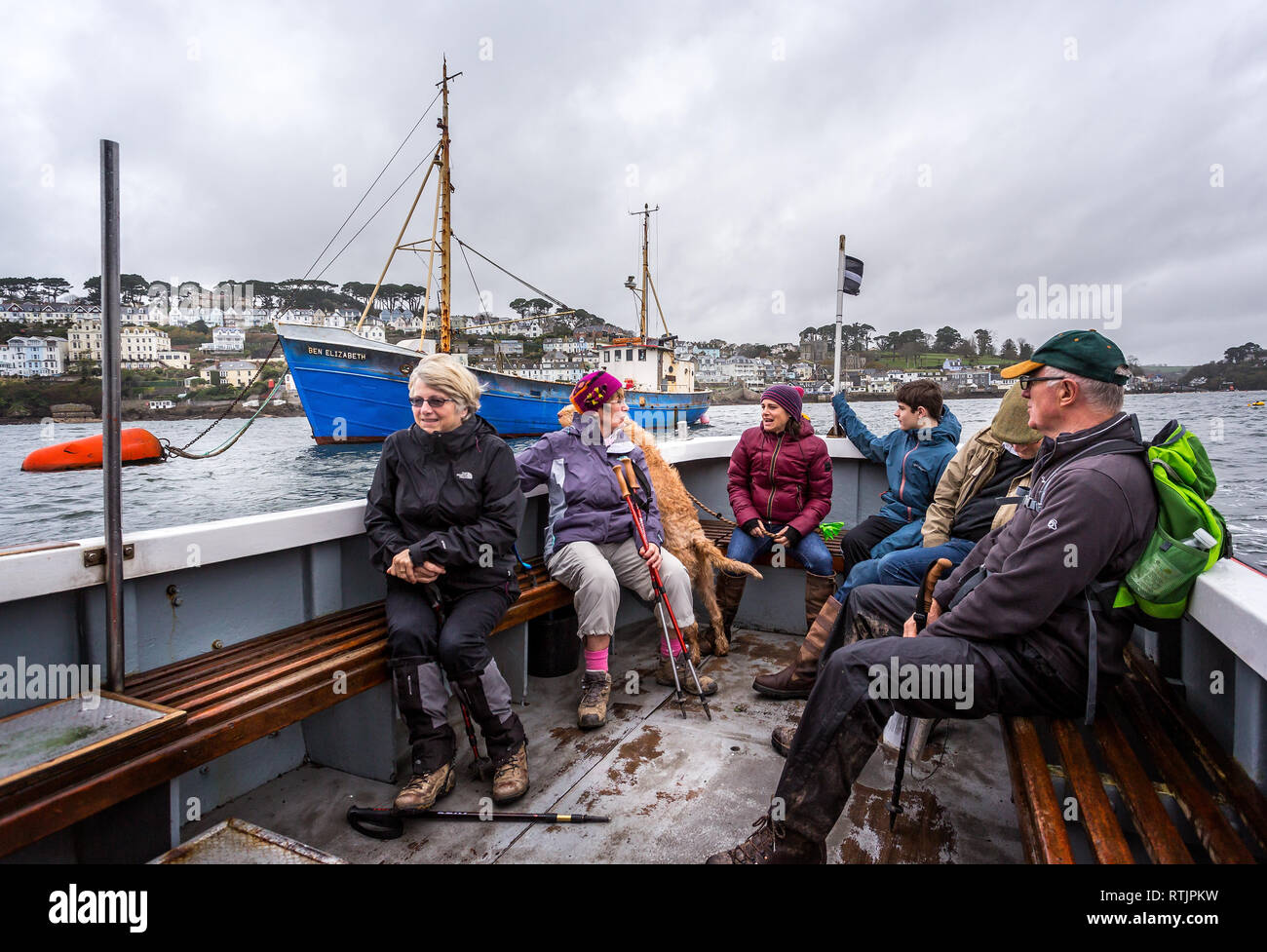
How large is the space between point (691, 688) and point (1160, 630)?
1.72 metres

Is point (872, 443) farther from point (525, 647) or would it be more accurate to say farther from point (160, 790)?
point (160, 790)

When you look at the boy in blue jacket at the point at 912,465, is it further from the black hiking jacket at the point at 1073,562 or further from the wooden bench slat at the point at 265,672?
the wooden bench slat at the point at 265,672

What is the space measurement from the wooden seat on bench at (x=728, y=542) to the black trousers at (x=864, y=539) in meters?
0.08

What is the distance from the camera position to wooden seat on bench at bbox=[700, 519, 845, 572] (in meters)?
3.68

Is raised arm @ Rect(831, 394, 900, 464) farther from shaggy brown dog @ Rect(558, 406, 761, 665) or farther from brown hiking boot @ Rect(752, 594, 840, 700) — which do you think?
brown hiking boot @ Rect(752, 594, 840, 700)

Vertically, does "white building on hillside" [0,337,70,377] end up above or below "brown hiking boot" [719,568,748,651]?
above

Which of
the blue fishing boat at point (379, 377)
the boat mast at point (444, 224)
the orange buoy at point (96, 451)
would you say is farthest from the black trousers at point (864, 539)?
the boat mast at point (444, 224)

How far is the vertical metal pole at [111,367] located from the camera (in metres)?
1.62

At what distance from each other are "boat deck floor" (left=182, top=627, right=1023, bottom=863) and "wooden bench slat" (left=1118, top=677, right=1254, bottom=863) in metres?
0.53

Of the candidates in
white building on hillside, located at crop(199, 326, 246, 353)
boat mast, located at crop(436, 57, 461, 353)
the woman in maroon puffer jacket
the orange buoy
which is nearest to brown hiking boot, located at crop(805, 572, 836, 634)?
the woman in maroon puffer jacket

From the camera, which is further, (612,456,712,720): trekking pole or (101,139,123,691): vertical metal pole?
(612,456,712,720): trekking pole

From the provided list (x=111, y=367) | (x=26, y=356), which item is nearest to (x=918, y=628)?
(x=111, y=367)
